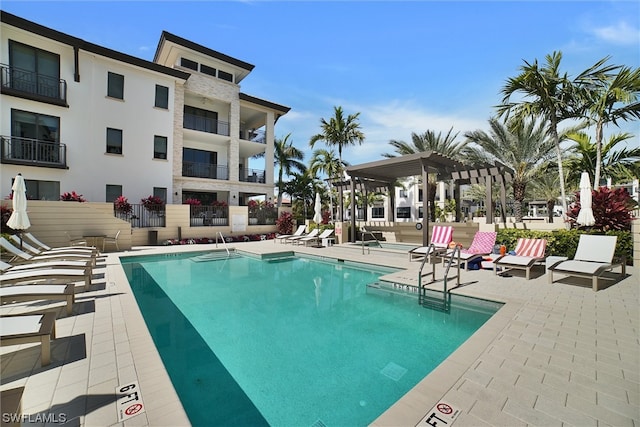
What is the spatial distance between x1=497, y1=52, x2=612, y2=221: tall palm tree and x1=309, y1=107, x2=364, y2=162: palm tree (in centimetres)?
1033

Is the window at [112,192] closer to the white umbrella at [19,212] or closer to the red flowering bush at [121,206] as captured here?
the red flowering bush at [121,206]

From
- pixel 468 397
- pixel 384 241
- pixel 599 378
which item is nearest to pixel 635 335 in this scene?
pixel 599 378

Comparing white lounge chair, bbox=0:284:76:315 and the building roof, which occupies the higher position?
the building roof

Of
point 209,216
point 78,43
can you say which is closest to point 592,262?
point 209,216

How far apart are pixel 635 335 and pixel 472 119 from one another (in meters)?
19.2

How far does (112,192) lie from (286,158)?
14391 mm

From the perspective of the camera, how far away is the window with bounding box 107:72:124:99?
1661 cm

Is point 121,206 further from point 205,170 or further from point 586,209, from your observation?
point 586,209

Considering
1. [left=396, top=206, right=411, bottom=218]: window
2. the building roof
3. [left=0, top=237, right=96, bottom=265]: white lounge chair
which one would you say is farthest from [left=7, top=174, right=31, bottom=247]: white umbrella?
[left=396, top=206, right=411, bottom=218]: window

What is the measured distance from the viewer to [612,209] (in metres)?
8.58

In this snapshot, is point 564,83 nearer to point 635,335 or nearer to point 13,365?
point 635,335

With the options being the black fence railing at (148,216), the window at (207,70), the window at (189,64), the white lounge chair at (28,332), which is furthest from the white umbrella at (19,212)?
the window at (207,70)

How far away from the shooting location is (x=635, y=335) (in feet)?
12.7

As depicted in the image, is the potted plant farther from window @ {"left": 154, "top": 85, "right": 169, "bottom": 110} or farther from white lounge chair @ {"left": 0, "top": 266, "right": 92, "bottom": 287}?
white lounge chair @ {"left": 0, "top": 266, "right": 92, "bottom": 287}
